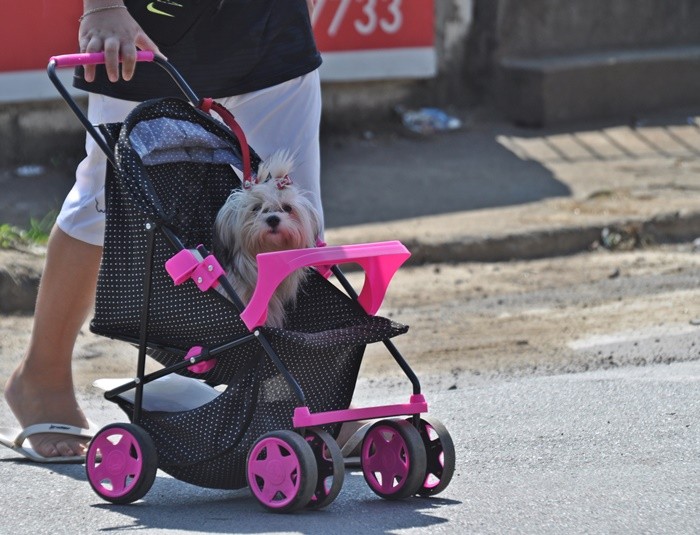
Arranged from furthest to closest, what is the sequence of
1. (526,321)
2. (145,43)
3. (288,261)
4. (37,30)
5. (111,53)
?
(37,30) < (526,321) < (145,43) < (111,53) < (288,261)

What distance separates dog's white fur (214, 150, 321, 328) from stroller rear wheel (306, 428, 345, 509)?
35 cm

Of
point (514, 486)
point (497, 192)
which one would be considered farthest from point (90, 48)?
point (497, 192)

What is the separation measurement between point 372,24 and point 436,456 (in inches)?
244

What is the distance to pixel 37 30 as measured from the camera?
310 inches

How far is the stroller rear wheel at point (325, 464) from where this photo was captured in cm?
312

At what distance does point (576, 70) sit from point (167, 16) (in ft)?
20.7

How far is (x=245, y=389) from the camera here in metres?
3.25

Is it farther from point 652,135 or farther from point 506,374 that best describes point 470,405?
point 652,135

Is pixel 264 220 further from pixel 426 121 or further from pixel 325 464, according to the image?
pixel 426 121

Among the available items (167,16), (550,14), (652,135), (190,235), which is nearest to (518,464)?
(190,235)

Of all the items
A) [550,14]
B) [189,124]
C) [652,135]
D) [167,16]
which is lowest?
[652,135]

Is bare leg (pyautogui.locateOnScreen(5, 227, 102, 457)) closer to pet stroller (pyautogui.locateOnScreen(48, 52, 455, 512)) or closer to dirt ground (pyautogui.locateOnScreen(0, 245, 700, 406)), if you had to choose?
pet stroller (pyautogui.locateOnScreen(48, 52, 455, 512))

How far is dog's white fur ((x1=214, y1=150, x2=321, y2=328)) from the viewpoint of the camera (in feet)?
10.9

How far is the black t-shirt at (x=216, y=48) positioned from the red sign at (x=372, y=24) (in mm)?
4991
